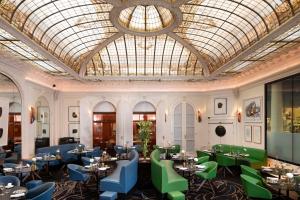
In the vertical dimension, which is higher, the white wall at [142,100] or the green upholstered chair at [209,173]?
the white wall at [142,100]

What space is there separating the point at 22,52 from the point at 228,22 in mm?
7324

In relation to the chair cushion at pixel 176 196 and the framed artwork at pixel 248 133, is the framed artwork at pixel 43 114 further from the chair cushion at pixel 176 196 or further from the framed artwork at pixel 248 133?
the framed artwork at pixel 248 133

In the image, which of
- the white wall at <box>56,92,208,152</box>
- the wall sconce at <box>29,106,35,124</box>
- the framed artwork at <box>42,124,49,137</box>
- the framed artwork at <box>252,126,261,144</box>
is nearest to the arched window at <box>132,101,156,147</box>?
the white wall at <box>56,92,208,152</box>

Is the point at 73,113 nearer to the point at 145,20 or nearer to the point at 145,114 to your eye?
the point at 145,114

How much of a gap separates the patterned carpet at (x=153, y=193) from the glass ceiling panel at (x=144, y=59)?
652 centimetres

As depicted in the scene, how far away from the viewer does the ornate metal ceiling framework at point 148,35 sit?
828 centimetres

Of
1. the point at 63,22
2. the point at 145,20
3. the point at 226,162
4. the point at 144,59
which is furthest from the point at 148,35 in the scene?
the point at 226,162

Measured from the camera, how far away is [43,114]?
16047mm

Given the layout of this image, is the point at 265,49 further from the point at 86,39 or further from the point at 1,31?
the point at 1,31

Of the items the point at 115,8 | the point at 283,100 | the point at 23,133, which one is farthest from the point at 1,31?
the point at 283,100

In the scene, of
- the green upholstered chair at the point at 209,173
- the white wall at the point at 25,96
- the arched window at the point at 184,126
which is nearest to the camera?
the green upholstered chair at the point at 209,173

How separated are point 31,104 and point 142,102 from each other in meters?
7.08

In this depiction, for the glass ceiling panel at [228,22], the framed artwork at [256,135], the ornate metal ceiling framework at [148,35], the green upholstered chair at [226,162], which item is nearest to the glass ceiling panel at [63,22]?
the ornate metal ceiling framework at [148,35]

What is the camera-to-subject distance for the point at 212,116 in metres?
17.6
